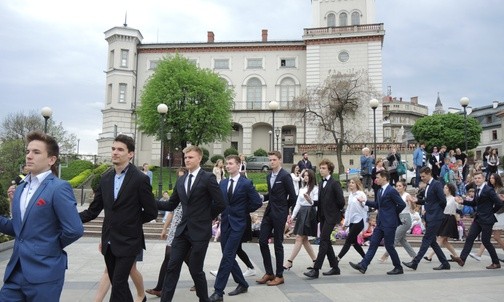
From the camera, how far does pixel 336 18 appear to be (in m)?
47.2

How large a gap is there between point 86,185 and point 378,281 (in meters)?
21.9

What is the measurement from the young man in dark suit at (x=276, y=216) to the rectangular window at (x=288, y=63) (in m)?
42.2

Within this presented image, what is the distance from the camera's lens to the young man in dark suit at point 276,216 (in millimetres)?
7133

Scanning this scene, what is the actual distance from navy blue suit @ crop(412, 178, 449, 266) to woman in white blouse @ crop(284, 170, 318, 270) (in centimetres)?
→ 245

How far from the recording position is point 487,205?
912 cm

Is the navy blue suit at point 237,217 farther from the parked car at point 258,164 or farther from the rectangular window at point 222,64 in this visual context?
the rectangular window at point 222,64

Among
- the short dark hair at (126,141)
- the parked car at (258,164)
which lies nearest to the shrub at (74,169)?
the parked car at (258,164)

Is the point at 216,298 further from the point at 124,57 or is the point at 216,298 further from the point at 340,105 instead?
the point at 124,57

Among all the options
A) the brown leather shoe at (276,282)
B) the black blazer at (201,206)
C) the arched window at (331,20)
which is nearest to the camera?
the black blazer at (201,206)

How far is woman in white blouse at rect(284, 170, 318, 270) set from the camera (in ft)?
26.5

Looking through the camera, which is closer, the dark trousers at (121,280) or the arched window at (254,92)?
the dark trousers at (121,280)

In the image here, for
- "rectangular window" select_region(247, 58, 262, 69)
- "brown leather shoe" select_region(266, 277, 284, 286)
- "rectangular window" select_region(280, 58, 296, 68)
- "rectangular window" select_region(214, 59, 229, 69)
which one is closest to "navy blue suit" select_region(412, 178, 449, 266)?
"brown leather shoe" select_region(266, 277, 284, 286)

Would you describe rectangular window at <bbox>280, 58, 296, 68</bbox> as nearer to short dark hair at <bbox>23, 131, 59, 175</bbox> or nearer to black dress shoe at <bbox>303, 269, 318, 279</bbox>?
black dress shoe at <bbox>303, 269, 318, 279</bbox>

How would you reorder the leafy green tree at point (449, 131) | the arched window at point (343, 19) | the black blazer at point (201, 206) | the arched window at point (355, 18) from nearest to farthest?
1. the black blazer at point (201, 206)
2. the arched window at point (355, 18)
3. the arched window at point (343, 19)
4. the leafy green tree at point (449, 131)
